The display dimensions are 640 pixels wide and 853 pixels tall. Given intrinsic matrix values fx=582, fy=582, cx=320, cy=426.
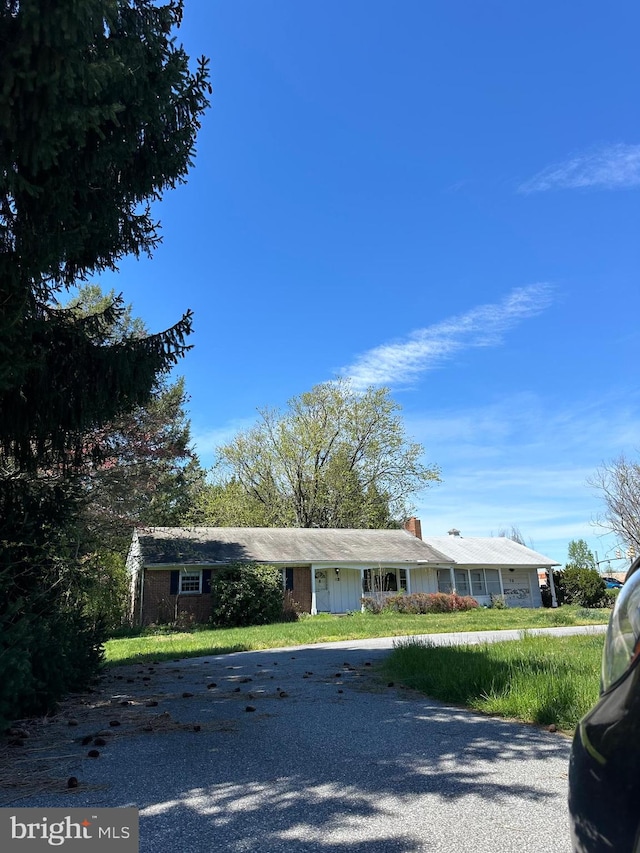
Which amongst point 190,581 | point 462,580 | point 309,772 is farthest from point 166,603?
point 309,772

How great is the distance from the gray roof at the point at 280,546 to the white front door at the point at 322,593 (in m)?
1.39

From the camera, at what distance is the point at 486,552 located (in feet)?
121

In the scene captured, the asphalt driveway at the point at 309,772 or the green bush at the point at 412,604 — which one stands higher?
the green bush at the point at 412,604

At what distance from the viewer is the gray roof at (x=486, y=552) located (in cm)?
3522

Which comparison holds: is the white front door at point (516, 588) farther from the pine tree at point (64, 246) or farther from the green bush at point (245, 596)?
the pine tree at point (64, 246)

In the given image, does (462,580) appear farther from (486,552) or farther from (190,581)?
(190,581)

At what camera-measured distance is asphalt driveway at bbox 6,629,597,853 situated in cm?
300

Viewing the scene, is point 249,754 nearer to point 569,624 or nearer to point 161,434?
point 161,434

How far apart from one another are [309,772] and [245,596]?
1924 centimetres

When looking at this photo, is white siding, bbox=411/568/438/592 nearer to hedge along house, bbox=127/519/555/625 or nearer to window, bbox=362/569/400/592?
hedge along house, bbox=127/519/555/625

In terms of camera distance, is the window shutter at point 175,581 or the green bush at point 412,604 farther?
the green bush at point 412,604

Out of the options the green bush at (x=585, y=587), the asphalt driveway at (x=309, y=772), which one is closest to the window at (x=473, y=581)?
the green bush at (x=585, y=587)

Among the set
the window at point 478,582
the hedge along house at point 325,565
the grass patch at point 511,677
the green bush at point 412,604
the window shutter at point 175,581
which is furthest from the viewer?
the window at point 478,582

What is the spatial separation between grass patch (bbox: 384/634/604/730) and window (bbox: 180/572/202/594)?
1754cm
